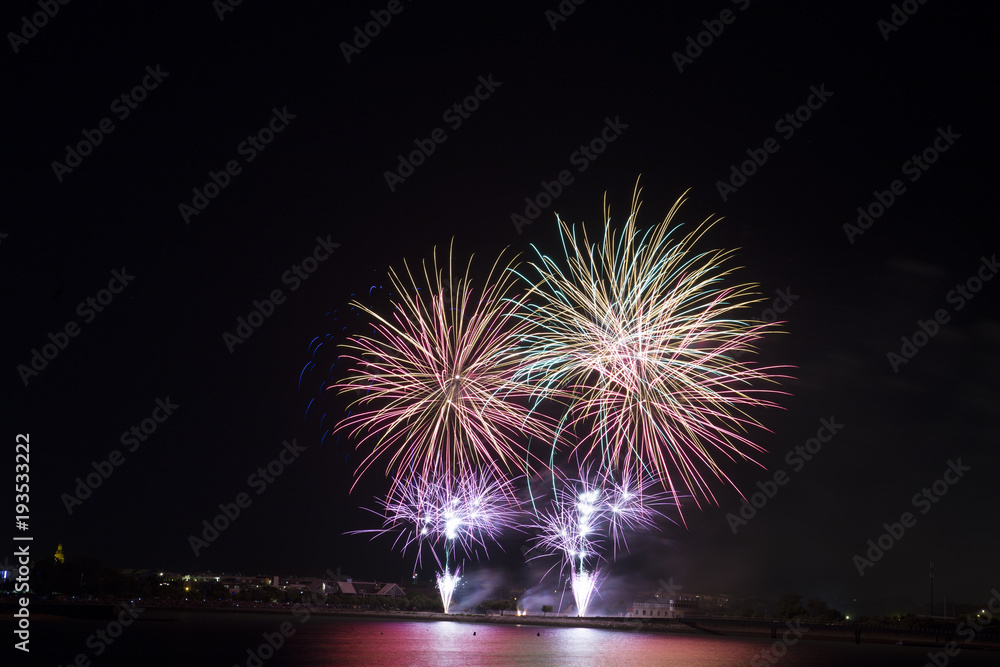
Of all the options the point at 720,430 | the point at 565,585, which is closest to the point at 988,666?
the point at 720,430

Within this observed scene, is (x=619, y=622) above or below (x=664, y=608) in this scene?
below

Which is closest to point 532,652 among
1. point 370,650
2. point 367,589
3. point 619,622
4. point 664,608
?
point 370,650

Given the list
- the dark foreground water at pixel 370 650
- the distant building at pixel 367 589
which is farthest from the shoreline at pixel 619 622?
the distant building at pixel 367 589

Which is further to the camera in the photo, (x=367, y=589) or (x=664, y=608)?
(x=367, y=589)

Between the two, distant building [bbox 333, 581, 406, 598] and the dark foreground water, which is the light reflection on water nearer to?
the dark foreground water

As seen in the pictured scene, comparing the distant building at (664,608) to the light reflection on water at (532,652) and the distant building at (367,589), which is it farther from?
the distant building at (367,589)

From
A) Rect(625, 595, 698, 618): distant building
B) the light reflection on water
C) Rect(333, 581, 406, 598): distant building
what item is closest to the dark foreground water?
the light reflection on water

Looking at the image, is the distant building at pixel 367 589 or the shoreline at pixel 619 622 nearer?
the shoreline at pixel 619 622

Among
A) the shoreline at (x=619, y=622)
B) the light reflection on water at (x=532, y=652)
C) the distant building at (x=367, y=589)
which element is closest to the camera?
the light reflection on water at (x=532, y=652)

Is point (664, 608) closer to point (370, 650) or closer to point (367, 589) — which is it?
point (367, 589)
